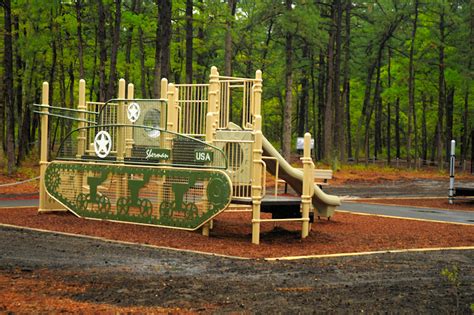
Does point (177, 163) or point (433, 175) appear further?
point (433, 175)

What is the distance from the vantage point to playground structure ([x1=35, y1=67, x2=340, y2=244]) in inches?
456

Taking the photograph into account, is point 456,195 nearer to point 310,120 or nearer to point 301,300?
point 301,300

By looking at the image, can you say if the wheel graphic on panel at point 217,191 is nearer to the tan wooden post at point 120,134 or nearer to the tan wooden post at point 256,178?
the tan wooden post at point 256,178

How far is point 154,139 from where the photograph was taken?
1302cm

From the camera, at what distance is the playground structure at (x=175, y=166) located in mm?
11594

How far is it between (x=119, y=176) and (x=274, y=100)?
44.9m

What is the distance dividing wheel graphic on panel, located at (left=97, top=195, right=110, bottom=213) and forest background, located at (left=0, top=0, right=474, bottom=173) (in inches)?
406

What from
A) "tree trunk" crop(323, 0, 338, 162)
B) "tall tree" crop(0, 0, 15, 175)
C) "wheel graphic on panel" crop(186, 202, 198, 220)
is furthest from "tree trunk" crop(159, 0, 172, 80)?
"tree trunk" crop(323, 0, 338, 162)

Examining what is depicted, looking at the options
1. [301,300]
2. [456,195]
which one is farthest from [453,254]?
[456,195]

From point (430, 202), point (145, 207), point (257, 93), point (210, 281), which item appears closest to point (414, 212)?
point (430, 202)

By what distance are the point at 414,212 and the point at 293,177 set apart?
6867 millimetres

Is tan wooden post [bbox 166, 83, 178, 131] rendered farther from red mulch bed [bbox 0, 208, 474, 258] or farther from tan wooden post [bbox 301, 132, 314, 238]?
tan wooden post [bbox 301, 132, 314, 238]

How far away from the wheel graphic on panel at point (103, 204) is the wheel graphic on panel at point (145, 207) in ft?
2.96

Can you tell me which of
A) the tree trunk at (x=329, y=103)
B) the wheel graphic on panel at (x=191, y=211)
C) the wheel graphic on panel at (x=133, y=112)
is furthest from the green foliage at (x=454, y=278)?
the tree trunk at (x=329, y=103)
